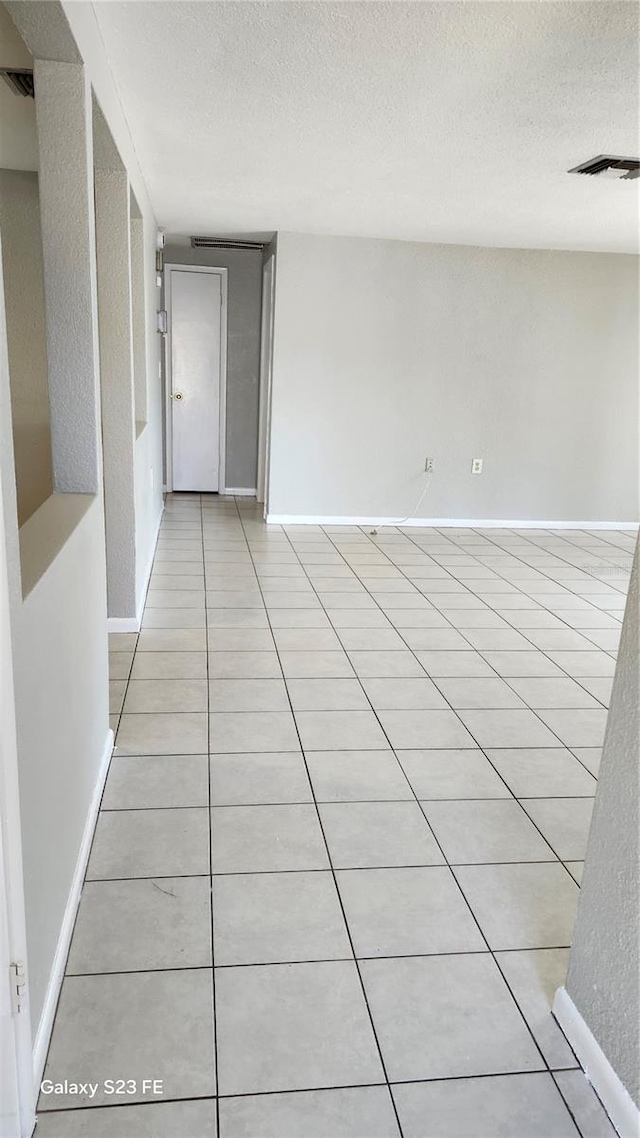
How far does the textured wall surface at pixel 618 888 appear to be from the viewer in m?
1.38

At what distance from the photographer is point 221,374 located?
23.1 feet

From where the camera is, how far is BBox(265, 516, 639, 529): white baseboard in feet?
20.2

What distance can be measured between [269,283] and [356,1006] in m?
5.63

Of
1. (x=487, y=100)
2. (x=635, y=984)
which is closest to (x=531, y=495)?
(x=487, y=100)

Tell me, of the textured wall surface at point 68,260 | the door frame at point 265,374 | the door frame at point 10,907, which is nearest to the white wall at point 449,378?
the door frame at point 265,374

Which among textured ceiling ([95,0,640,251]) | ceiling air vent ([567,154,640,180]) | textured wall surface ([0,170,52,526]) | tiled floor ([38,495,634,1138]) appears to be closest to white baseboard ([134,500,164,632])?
tiled floor ([38,495,634,1138])

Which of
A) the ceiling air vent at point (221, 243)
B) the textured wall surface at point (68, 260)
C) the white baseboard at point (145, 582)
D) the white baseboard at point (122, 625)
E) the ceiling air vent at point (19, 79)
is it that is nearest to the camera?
the textured wall surface at point (68, 260)

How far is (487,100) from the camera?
8.64 ft

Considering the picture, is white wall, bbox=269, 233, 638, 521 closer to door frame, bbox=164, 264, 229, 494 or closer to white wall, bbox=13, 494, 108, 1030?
door frame, bbox=164, 264, 229, 494

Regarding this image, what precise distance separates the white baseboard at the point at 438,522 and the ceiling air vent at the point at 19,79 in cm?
377

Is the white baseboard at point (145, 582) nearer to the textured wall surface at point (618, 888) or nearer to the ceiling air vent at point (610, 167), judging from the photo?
the textured wall surface at point (618, 888)

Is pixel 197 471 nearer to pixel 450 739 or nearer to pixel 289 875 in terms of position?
pixel 450 739

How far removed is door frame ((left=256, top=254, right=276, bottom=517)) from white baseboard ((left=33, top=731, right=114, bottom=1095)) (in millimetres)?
4128

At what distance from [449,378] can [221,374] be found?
2209mm
